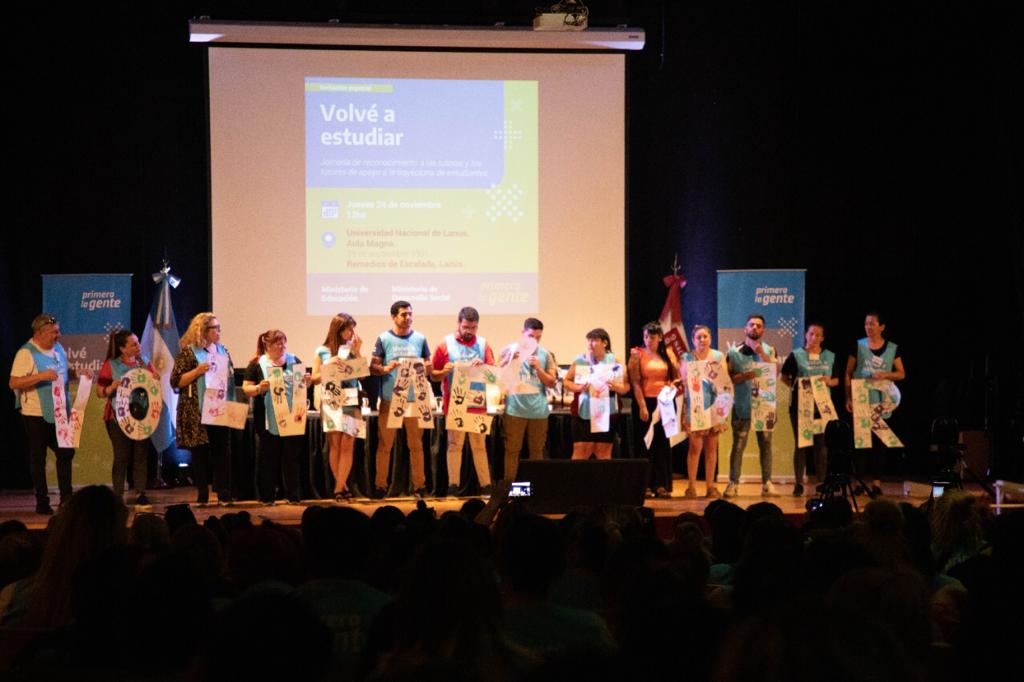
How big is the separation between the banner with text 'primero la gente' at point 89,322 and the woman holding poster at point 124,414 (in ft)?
3.74

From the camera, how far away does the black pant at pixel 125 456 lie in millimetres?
9430

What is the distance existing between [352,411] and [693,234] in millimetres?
4102

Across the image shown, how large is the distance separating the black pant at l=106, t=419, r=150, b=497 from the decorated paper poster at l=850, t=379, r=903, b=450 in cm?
592

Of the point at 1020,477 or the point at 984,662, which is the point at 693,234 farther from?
the point at 984,662

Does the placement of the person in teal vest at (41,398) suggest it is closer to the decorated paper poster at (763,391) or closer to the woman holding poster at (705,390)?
the woman holding poster at (705,390)

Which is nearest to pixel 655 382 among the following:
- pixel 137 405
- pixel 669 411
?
pixel 669 411

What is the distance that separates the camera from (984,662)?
2061 mm

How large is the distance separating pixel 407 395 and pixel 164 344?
2.47 m

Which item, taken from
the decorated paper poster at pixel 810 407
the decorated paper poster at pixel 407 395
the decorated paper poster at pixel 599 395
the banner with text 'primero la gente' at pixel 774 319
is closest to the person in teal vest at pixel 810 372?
the decorated paper poster at pixel 810 407

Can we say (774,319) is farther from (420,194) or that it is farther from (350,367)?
(350,367)

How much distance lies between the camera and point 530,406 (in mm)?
9922

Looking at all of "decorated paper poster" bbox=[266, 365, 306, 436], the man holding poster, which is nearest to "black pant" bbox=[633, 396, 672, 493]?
the man holding poster

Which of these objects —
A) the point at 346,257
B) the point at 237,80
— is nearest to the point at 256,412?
the point at 346,257

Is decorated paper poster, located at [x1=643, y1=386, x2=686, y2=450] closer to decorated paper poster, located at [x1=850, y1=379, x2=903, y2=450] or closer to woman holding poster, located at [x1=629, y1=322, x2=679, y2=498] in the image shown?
woman holding poster, located at [x1=629, y1=322, x2=679, y2=498]
